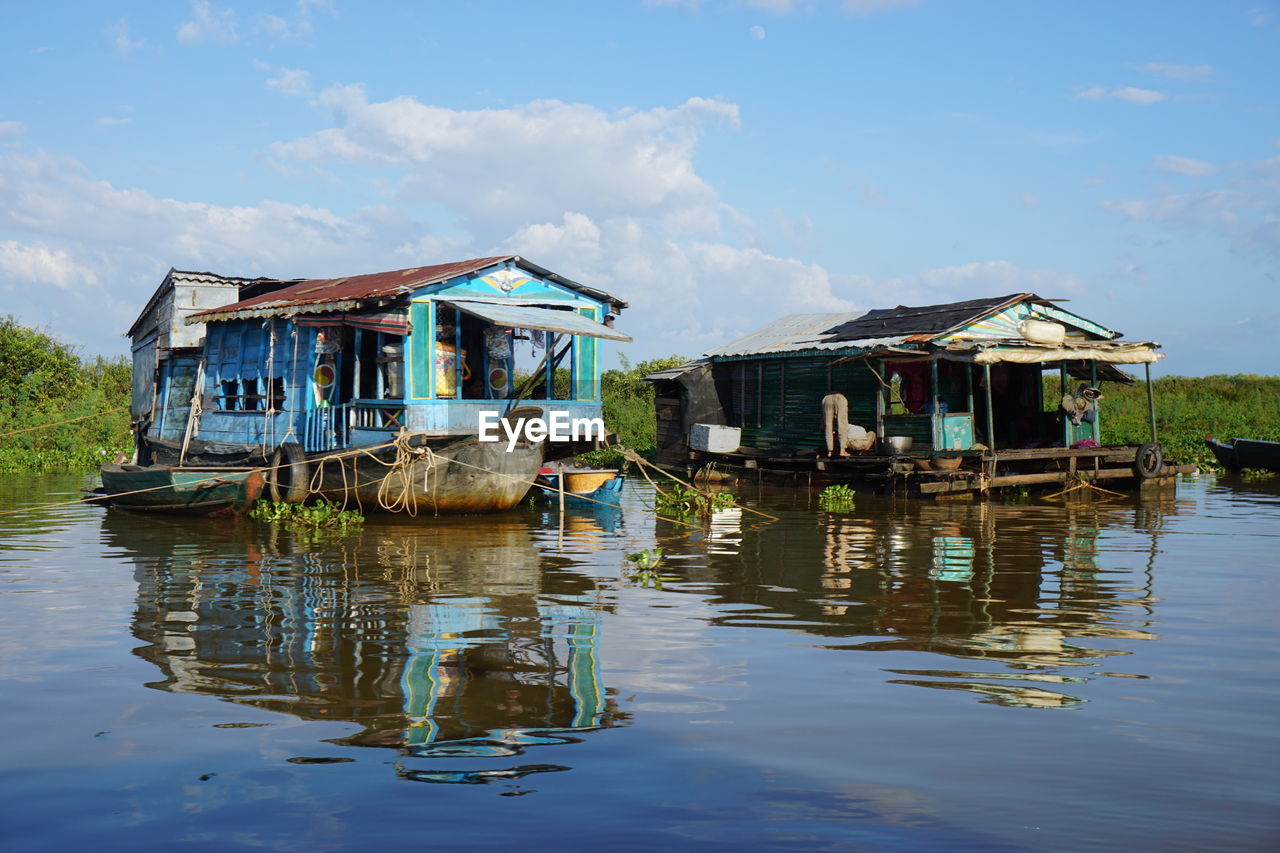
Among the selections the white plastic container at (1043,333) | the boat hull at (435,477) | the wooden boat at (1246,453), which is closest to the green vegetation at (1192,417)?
the wooden boat at (1246,453)

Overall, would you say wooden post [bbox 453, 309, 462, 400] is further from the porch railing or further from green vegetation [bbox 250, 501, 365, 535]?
green vegetation [bbox 250, 501, 365, 535]

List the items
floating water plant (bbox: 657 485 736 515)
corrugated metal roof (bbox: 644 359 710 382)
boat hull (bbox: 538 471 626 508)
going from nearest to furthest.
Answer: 1. floating water plant (bbox: 657 485 736 515)
2. boat hull (bbox: 538 471 626 508)
3. corrugated metal roof (bbox: 644 359 710 382)

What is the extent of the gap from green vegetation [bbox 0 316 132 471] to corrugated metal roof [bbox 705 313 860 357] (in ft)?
52.2

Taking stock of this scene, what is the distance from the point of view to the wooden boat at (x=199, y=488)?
49.1ft

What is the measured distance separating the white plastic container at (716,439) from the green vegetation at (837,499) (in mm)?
4362

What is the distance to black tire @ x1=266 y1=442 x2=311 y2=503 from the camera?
15.2 m

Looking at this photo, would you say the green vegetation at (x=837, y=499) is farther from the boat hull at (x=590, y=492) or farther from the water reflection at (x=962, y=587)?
the boat hull at (x=590, y=492)

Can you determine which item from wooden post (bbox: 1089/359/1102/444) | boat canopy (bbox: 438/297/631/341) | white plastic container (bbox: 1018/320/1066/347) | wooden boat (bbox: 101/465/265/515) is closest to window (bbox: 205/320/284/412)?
wooden boat (bbox: 101/465/265/515)

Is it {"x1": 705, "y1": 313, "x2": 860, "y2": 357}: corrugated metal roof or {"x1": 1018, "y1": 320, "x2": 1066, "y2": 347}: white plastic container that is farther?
{"x1": 705, "y1": 313, "x2": 860, "y2": 357}: corrugated metal roof

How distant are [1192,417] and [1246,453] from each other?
22.8ft

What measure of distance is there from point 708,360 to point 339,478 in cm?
1105

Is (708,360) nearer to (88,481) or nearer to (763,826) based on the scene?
(88,481)

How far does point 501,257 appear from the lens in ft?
53.2

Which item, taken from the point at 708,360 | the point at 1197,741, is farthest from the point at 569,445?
the point at 1197,741
